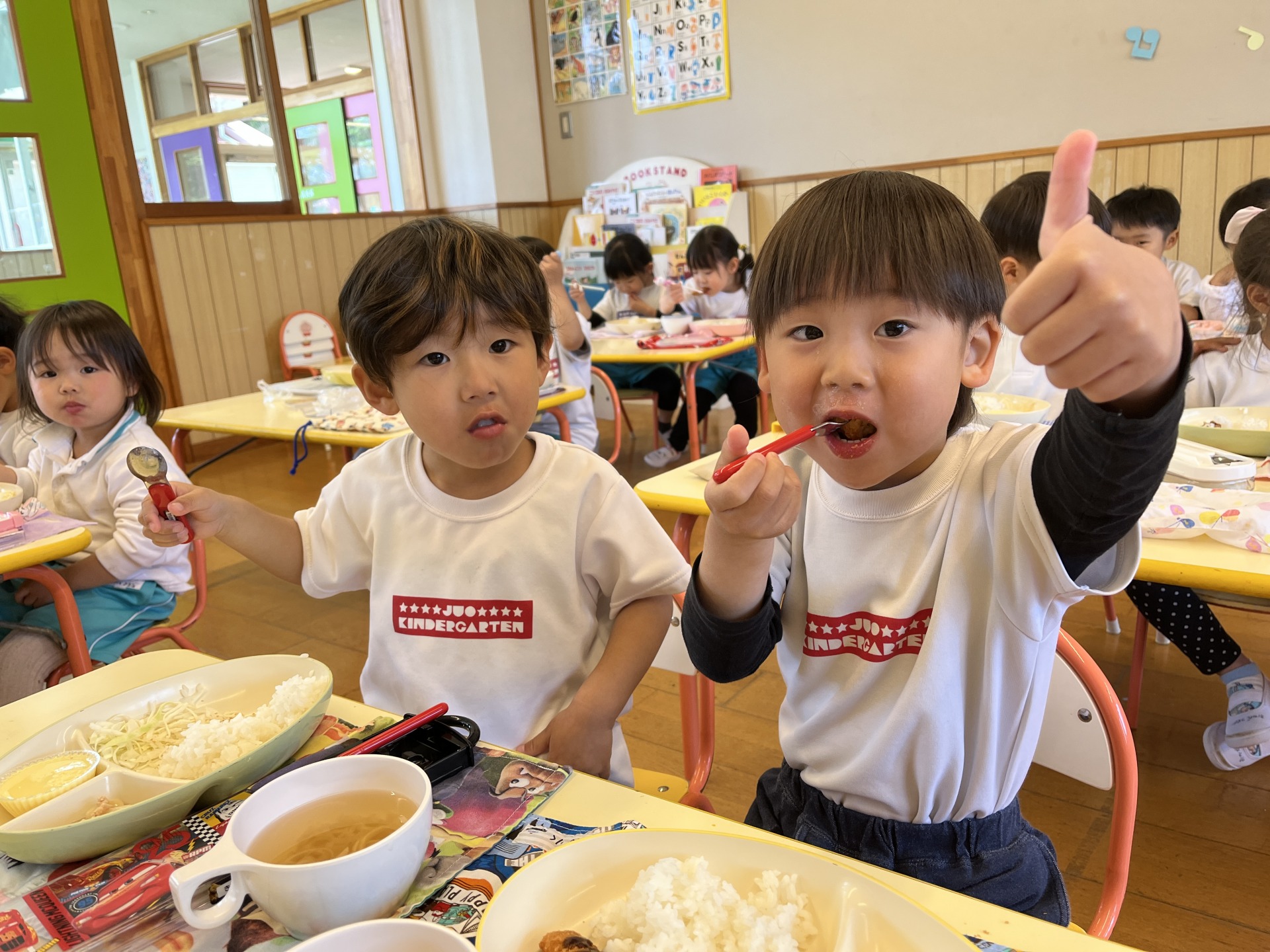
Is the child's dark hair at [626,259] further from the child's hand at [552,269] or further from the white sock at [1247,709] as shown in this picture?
the white sock at [1247,709]

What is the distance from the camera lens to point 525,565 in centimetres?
110

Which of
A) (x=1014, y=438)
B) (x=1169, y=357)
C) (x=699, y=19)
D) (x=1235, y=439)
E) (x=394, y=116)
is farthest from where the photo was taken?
(x=394, y=116)

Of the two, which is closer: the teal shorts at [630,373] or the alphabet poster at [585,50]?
the teal shorts at [630,373]

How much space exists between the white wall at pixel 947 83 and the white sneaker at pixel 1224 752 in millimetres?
3298

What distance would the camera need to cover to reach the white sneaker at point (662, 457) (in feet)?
14.4

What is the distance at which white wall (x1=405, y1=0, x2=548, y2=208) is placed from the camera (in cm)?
589

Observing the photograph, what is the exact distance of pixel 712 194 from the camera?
5.52m

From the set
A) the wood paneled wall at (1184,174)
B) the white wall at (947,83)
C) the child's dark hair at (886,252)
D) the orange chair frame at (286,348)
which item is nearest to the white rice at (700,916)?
the child's dark hair at (886,252)

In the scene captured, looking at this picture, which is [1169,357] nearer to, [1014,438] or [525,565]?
[1014,438]

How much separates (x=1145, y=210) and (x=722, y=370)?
6.37 feet

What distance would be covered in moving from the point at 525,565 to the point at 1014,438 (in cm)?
58

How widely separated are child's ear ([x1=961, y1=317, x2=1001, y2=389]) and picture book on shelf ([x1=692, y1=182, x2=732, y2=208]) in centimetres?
493

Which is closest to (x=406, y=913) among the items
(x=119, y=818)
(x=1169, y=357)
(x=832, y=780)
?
(x=119, y=818)

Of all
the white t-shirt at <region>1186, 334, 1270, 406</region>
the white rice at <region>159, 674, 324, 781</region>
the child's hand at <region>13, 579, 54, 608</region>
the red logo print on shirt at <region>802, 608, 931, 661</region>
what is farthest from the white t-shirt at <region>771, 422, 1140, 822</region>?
the child's hand at <region>13, 579, 54, 608</region>
